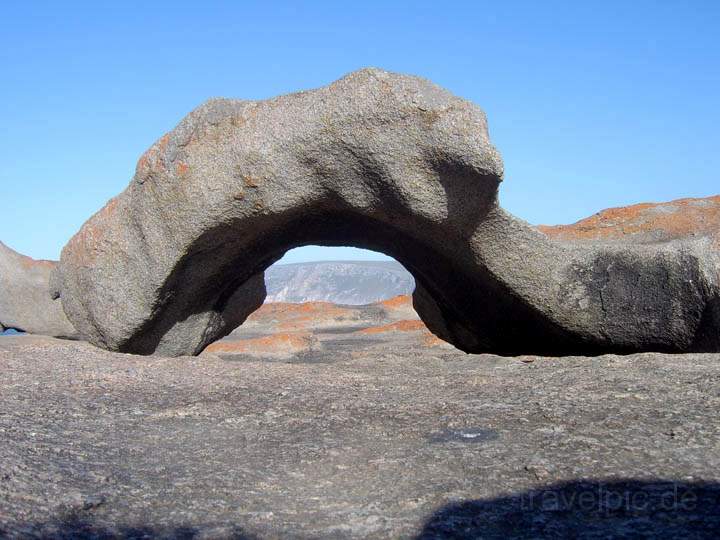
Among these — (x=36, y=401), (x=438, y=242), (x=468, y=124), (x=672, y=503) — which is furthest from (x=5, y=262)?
(x=672, y=503)

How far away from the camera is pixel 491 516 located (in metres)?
2.73

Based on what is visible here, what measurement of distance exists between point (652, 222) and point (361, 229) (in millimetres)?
2799

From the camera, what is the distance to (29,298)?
7320 millimetres

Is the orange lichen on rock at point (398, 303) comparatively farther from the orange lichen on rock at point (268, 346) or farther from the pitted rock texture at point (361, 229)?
the pitted rock texture at point (361, 229)

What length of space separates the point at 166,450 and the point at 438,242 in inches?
127

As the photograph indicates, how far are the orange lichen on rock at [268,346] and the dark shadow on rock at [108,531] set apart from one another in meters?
8.90

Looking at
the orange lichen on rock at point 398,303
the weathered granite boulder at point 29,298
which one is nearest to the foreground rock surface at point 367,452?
the weathered granite boulder at point 29,298

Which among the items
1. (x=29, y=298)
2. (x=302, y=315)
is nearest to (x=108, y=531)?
(x=29, y=298)

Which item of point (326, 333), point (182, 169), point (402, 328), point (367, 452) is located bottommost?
point (326, 333)

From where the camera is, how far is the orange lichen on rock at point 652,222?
7227 millimetres

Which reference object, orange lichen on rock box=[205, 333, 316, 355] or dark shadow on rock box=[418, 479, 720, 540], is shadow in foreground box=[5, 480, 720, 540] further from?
orange lichen on rock box=[205, 333, 316, 355]

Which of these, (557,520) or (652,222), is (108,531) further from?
(652,222)

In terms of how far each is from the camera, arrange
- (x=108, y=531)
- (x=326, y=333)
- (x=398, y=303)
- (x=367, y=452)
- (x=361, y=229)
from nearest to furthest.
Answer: (x=108, y=531) < (x=367, y=452) < (x=361, y=229) < (x=326, y=333) < (x=398, y=303)

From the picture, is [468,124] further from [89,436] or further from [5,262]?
[5,262]
